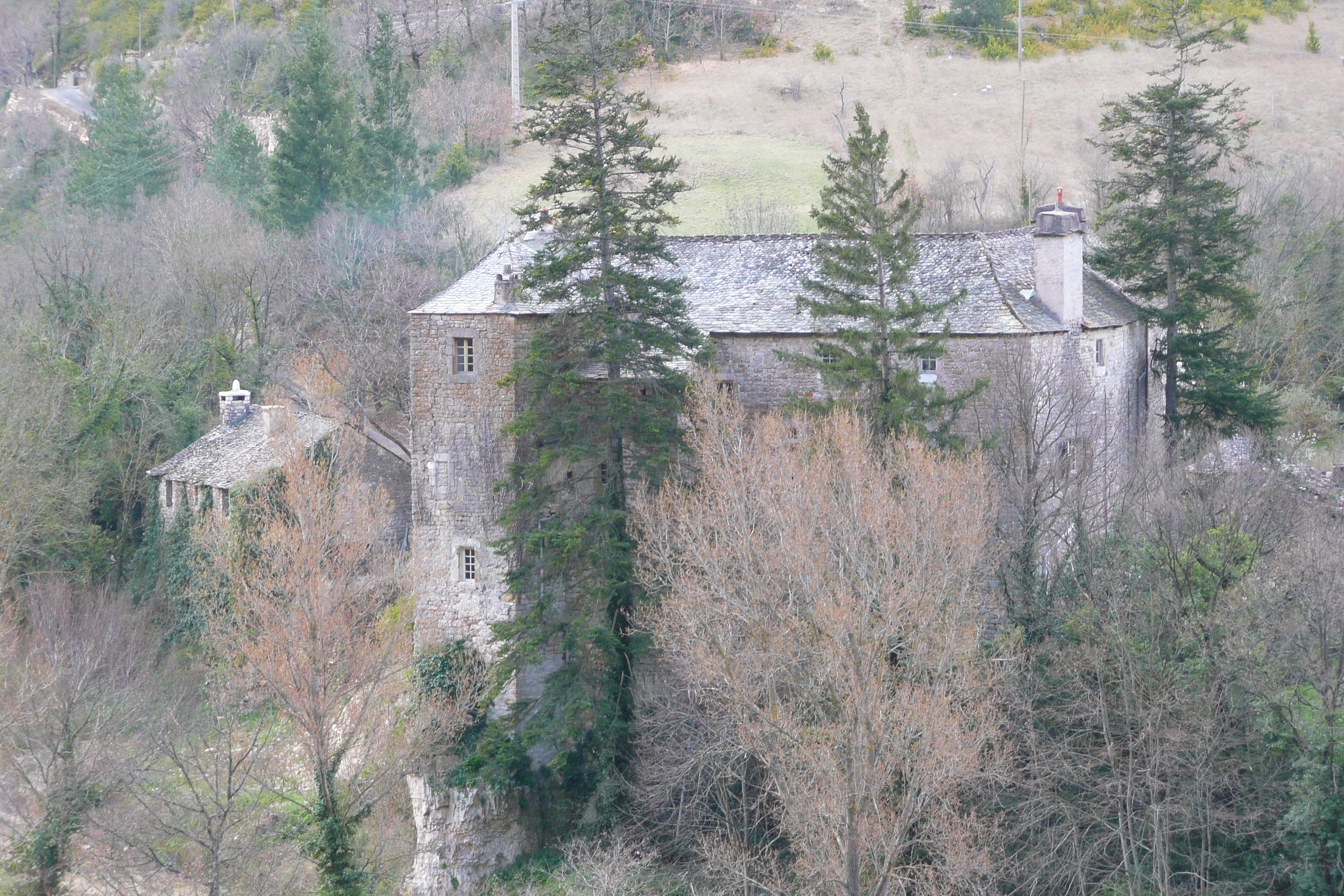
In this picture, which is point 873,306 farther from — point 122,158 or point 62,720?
point 122,158


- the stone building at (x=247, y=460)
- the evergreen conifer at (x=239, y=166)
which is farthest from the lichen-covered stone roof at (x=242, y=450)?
the evergreen conifer at (x=239, y=166)

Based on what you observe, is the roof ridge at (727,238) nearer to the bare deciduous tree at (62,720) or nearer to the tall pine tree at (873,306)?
the tall pine tree at (873,306)

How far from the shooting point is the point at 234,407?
104 feet

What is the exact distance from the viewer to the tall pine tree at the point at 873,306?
21.4 metres

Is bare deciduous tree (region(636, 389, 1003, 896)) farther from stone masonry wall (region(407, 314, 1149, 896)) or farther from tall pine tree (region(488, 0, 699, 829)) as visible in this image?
stone masonry wall (region(407, 314, 1149, 896))

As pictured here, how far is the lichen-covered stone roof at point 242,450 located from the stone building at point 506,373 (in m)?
6.00

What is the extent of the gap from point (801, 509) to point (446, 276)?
23318mm

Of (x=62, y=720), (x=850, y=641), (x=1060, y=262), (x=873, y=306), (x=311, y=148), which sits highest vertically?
(x=311, y=148)

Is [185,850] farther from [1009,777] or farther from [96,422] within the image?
[1009,777]

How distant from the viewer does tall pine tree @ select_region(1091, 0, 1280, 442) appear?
27.1m

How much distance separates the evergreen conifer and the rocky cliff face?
30490mm

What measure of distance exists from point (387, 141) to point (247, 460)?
1844 cm

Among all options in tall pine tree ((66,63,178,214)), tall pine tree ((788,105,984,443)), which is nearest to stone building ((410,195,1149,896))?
tall pine tree ((788,105,984,443))

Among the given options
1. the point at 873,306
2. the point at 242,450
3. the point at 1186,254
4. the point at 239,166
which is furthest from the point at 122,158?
the point at 1186,254
